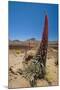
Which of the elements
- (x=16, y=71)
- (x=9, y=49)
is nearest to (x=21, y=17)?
(x=9, y=49)

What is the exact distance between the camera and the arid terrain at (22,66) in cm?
212

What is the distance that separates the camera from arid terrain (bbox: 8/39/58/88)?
2125 millimetres

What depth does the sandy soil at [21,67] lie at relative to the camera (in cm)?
212

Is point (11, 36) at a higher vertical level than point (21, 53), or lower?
higher

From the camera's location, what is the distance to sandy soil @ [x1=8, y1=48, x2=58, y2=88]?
2123mm

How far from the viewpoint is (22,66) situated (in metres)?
2.16

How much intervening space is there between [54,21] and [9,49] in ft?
2.10

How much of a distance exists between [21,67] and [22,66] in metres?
0.02

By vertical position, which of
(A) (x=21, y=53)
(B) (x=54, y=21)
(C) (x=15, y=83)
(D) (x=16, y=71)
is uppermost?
(B) (x=54, y=21)

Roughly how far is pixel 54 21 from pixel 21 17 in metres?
0.41

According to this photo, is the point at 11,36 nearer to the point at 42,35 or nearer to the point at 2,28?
the point at 2,28

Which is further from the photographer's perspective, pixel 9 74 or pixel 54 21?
pixel 54 21

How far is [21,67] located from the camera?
2.15 metres

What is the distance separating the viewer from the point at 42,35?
223 centimetres
